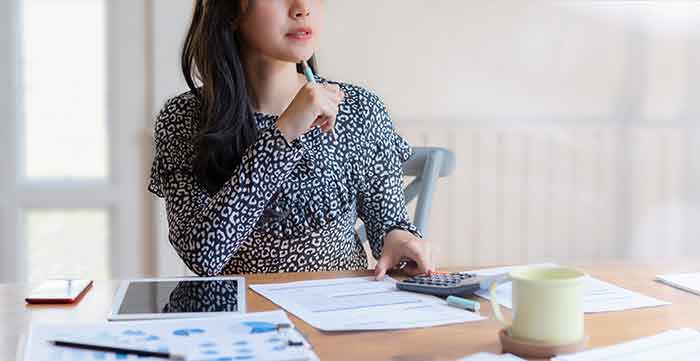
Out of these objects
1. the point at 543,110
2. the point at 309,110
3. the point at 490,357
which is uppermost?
the point at 543,110

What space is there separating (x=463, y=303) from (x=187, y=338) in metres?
0.35

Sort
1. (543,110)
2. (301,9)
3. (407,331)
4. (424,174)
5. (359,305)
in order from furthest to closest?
(543,110), (424,174), (301,9), (359,305), (407,331)

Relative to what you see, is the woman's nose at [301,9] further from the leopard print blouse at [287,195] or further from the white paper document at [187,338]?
the white paper document at [187,338]

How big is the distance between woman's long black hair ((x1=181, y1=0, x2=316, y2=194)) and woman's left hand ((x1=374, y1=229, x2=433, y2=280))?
0.33m

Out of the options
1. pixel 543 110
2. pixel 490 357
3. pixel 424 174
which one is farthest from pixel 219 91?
pixel 543 110

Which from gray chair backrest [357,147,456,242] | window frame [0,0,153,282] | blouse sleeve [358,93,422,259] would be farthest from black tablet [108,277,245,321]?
window frame [0,0,153,282]

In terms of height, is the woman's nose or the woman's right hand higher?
the woman's nose

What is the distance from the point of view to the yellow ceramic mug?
869 millimetres

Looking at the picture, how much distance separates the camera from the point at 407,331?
0.97m

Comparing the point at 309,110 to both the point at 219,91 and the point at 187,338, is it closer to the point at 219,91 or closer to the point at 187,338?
the point at 219,91

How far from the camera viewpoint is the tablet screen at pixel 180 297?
3.44ft

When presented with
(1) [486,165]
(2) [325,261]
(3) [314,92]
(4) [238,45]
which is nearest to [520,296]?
(3) [314,92]

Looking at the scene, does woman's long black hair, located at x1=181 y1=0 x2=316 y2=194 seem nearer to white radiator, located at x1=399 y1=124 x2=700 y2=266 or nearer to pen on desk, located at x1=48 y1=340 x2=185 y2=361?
pen on desk, located at x1=48 y1=340 x2=185 y2=361

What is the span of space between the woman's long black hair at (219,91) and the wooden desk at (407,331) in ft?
0.95
